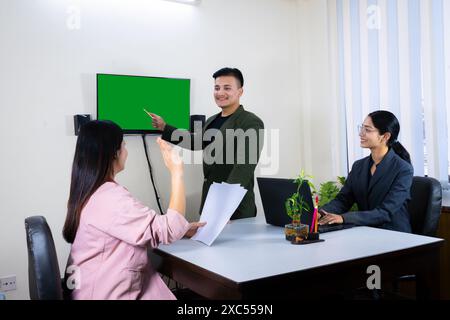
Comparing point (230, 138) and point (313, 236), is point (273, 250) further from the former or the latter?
point (230, 138)

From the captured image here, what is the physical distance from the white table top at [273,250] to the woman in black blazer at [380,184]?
24 centimetres

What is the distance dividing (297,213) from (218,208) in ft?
1.12

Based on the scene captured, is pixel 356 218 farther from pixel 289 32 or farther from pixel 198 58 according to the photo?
pixel 289 32

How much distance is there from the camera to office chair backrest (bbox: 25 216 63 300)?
1.32m

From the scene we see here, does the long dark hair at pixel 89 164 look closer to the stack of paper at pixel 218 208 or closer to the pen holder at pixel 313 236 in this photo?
the stack of paper at pixel 218 208

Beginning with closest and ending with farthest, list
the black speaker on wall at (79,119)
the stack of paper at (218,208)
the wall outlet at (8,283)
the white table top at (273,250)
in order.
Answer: the white table top at (273,250)
the stack of paper at (218,208)
the wall outlet at (8,283)
the black speaker on wall at (79,119)

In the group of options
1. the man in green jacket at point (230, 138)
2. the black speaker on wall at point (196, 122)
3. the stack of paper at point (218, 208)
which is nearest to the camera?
the stack of paper at point (218, 208)

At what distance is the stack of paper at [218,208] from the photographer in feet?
6.05

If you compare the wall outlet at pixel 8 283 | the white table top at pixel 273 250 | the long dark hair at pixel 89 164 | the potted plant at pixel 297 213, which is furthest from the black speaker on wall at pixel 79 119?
the potted plant at pixel 297 213

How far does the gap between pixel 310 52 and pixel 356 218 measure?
226cm

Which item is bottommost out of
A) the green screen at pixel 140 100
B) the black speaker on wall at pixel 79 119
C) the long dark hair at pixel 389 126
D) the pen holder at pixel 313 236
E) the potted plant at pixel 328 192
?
the pen holder at pixel 313 236

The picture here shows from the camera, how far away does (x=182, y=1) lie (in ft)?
11.5

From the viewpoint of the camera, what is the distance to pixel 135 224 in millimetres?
1512

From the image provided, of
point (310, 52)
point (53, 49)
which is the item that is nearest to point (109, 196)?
point (53, 49)
